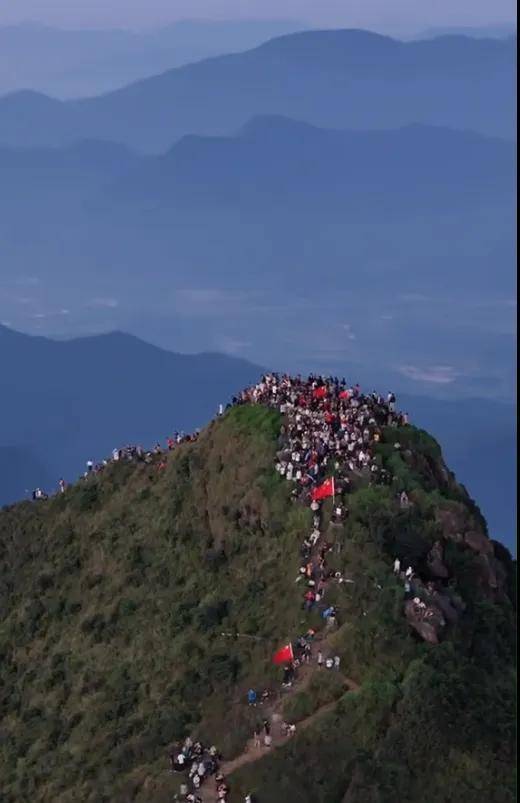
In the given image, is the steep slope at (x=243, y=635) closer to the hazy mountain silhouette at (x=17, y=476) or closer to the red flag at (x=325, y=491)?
the red flag at (x=325, y=491)

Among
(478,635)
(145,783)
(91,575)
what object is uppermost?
(91,575)

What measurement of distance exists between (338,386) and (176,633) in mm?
12393

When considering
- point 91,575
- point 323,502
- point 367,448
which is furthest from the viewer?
point 91,575

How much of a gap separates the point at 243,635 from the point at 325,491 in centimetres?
502

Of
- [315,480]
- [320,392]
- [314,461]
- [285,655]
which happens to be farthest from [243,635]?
[320,392]

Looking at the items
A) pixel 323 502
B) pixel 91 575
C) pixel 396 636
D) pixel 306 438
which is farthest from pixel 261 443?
pixel 396 636

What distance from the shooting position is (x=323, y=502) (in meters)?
37.1

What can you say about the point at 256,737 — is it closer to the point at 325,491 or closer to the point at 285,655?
the point at 285,655

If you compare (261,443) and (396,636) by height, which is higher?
(261,443)

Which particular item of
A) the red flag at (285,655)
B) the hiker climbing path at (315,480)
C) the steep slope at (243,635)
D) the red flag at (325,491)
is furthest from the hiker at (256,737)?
the red flag at (325,491)

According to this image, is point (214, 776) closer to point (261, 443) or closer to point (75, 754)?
point (75, 754)

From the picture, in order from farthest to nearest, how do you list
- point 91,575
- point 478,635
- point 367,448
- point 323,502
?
point 91,575 → point 367,448 → point 323,502 → point 478,635

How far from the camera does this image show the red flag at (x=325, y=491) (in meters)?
37.0

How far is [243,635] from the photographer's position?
35.8m
